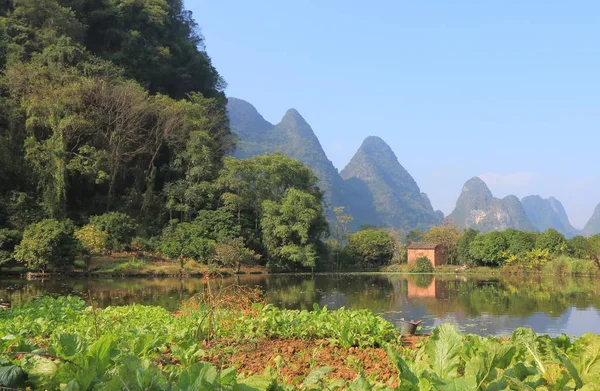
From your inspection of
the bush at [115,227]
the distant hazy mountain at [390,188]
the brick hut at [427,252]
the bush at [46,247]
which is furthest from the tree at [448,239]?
the distant hazy mountain at [390,188]

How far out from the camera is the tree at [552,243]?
34.7 meters

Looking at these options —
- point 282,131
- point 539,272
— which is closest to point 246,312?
point 539,272

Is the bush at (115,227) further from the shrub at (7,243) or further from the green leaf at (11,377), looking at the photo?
the green leaf at (11,377)

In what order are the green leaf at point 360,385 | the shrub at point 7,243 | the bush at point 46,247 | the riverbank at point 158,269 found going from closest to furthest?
the green leaf at point 360,385
the bush at point 46,247
the shrub at point 7,243
the riverbank at point 158,269

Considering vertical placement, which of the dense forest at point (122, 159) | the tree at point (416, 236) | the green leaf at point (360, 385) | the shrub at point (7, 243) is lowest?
the tree at point (416, 236)

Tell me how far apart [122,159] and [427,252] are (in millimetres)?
24625

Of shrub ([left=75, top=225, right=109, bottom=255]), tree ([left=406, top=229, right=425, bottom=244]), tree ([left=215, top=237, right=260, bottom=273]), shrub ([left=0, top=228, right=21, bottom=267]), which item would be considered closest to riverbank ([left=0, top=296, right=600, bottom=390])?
shrub ([left=0, top=228, right=21, bottom=267])

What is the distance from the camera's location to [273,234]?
3078 centimetres

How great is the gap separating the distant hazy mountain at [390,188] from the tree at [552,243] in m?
92.9

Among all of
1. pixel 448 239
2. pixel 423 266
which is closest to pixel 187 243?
pixel 423 266

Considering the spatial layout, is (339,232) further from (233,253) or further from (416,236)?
(233,253)

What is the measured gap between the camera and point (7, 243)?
21.1 metres

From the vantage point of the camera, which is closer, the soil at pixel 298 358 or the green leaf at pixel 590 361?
the green leaf at pixel 590 361

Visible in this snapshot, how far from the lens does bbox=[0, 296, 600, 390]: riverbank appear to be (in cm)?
141
